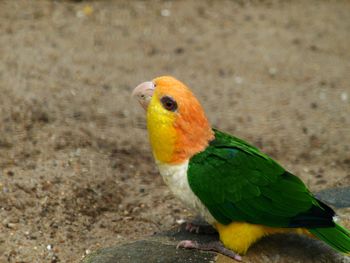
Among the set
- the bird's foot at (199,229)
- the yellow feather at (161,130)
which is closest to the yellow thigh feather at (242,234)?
the bird's foot at (199,229)

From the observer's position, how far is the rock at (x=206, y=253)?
3.28m

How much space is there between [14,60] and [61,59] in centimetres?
51

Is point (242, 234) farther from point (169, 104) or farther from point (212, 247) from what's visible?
point (169, 104)

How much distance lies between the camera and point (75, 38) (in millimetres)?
7148

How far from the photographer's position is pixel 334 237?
3242 mm

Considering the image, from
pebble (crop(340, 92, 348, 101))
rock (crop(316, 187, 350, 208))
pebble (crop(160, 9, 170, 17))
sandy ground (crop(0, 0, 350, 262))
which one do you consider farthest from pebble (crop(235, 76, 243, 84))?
rock (crop(316, 187, 350, 208))

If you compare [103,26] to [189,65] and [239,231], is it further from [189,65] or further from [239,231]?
[239,231]

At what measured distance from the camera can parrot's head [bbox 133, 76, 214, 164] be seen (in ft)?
10.7

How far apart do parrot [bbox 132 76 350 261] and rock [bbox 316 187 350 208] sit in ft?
1.93

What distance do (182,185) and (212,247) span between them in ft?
1.15

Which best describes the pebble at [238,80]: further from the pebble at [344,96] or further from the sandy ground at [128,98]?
the pebble at [344,96]

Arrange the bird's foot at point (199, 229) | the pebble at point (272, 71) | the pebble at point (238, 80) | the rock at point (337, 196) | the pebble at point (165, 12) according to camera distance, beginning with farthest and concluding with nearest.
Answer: the pebble at point (165, 12), the pebble at point (272, 71), the pebble at point (238, 80), the rock at point (337, 196), the bird's foot at point (199, 229)

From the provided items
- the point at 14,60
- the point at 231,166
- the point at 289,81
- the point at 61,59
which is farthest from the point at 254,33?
the point at 231,166

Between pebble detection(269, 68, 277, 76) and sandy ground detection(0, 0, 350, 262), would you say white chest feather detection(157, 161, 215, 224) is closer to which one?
sandy ground detection(0, 0, 350, 262)
